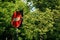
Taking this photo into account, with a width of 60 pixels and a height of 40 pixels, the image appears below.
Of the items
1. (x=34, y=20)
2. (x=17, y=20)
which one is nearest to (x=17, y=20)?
(x=17, y=20)

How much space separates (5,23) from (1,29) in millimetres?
586

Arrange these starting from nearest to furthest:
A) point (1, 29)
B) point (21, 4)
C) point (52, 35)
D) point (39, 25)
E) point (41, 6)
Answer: point (1, 29), point (21, 4), point (39, 25), point (52, 35), point (41, 6)

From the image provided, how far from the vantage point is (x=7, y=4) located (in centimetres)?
2244

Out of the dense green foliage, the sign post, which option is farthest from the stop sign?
the dense green foliage

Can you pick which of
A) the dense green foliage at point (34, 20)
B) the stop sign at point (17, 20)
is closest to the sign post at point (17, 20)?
the stop sign at point (17, 20)

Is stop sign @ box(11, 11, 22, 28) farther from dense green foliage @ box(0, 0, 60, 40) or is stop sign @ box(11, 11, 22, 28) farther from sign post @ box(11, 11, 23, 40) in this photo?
dense green foliage @ box(0, 0, 60, 40)

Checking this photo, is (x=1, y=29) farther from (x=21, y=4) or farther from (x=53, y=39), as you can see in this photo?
(x=53, y=39)

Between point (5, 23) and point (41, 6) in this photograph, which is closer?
point (5, 23)

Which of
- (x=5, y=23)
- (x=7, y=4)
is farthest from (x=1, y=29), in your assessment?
(x=7, y=4)

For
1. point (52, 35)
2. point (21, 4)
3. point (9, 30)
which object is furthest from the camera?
point (52, 35)

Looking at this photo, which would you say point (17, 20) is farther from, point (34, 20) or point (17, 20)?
point (34, 20)

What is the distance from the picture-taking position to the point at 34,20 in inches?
1208

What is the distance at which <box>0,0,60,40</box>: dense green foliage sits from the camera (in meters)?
22.0

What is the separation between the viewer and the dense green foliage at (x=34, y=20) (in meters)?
22.0
